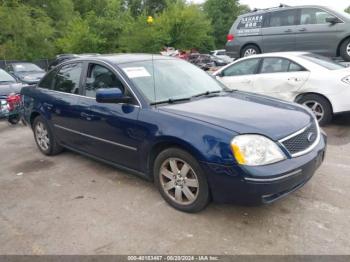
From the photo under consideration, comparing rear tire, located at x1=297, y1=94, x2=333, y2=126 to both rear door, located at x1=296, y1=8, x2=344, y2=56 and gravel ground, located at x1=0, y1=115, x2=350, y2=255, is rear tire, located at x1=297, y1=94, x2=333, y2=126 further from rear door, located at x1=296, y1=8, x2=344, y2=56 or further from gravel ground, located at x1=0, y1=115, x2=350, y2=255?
rear door, located at x1=296, y1=8, x2=344, y2=56

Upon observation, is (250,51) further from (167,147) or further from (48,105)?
(167,147)

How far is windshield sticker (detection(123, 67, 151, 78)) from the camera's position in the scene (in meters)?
4.02

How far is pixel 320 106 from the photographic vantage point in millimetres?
6297

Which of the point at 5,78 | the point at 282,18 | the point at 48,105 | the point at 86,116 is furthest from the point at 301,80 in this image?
the point at 5,78

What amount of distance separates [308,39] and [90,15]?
1029 inches

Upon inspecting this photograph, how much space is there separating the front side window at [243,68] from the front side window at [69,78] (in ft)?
12.5

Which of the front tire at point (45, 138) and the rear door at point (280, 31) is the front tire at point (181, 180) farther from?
the rear door at point (280, 31)

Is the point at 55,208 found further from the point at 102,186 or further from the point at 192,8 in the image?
the point at 192,8

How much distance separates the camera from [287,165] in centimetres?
304

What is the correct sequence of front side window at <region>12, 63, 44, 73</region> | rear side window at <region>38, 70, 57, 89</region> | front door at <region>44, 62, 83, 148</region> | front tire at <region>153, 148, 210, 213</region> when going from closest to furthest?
front tire at <region>153, 148, 210, 213</region> < front door at <region>44, 62, 83, 148</region> < rear side window at <region>38, 70, 57, 89</region> < front side window at <region>12, 63, 44, 73</region>

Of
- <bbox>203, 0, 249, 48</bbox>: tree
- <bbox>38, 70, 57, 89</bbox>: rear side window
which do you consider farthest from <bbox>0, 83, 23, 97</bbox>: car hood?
<bbox>203, 0, 249, 48</bbox>: tree

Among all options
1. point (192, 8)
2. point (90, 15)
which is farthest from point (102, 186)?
point (192, 8)

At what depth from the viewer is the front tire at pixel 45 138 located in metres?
5.36

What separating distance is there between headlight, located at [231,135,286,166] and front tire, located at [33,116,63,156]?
3334 millimetres
